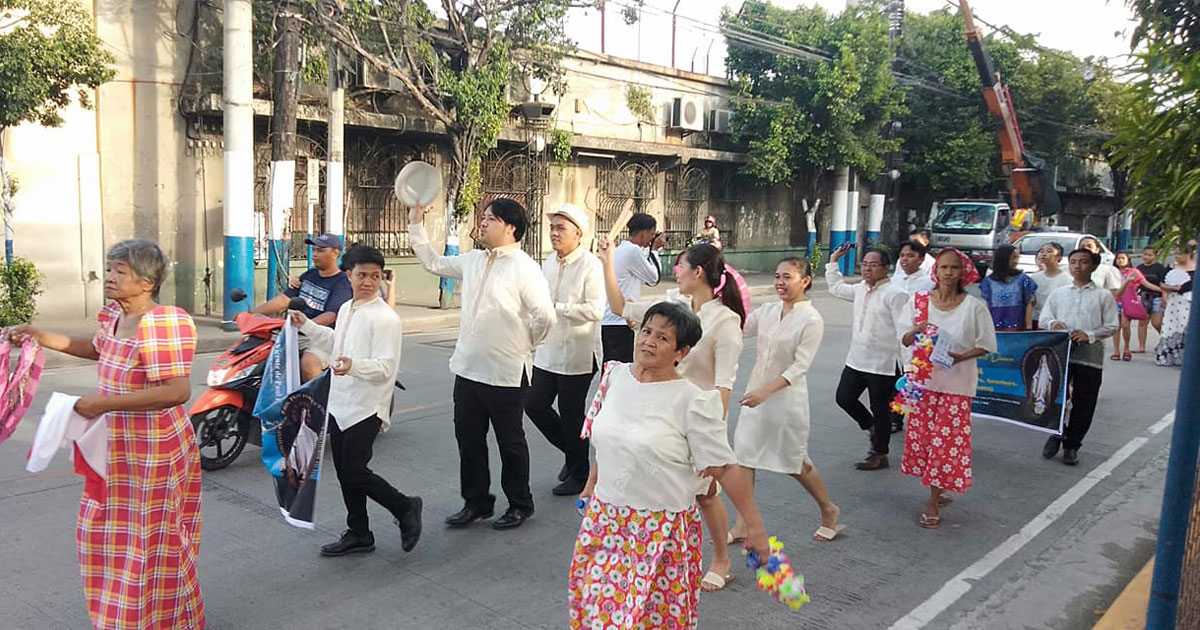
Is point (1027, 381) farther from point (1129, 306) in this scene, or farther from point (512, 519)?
point (1129, 306)

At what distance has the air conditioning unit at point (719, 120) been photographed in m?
24.0

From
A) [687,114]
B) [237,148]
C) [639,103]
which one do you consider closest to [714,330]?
[237,148]

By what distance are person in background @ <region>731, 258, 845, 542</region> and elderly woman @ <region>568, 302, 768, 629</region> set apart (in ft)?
5.49

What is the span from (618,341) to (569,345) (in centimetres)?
93

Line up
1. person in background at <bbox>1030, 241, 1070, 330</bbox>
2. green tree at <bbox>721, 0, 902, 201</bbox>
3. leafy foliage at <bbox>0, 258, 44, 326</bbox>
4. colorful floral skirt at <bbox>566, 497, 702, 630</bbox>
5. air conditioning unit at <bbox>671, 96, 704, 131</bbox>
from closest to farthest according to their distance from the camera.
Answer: colorful floral skirt at <bbox>566, 497, 702, 630</bbox> → person in background at <bbox>1030, 241, 1070, 330</bbox> → leafy foliage at <bbox>0, 258, 44, 326</bbox> → air conditioning unit at <bbox>671, 96, 704, 131</bbox> → green tree at <bbox>721, 0, 902, 201</bbox>

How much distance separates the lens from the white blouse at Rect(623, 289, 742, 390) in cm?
434

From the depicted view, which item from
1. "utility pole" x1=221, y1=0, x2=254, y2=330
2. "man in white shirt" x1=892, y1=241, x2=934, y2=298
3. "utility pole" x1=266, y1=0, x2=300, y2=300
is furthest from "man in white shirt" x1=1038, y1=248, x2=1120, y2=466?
"utility pole" x1=221, y1=0, x2=254, y2=330

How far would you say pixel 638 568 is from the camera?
301 cm

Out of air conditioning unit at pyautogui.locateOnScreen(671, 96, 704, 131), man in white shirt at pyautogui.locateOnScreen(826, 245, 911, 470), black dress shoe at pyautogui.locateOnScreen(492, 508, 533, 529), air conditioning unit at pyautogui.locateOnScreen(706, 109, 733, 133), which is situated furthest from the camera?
air conditioning unit at pyautogui.locateOnScreen(706, 109, 733, 133)

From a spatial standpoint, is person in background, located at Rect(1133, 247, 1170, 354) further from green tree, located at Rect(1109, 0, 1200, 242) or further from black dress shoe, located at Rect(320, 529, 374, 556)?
black dress shoe, located at Rect(320, 529, 374, 556)

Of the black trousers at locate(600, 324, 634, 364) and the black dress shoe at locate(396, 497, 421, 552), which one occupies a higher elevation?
the black trousers at locate(600, 324, 634, 364)

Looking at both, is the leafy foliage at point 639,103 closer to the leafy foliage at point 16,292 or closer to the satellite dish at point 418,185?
the leafy foliage at point 16,292

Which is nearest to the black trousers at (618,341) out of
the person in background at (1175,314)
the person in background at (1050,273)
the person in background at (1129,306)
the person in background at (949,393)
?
the person in background at (949,393)

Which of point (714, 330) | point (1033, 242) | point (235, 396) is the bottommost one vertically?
point (235, 396)
